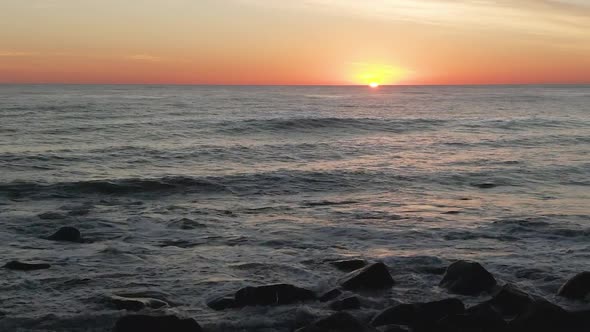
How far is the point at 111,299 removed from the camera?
8609mm

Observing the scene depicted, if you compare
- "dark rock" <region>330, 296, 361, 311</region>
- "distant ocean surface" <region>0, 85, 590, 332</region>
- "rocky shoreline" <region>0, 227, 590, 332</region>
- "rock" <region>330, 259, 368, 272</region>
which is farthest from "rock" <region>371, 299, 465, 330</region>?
"rock" <region>330, 259, 368, 272</region>

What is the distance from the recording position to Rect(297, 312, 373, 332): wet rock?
23.4ft

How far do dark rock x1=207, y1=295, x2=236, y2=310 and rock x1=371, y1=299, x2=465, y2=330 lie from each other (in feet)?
7.02

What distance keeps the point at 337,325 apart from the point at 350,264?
134 inches

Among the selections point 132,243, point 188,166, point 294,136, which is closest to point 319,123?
point 294,136

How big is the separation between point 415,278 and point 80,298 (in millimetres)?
5485

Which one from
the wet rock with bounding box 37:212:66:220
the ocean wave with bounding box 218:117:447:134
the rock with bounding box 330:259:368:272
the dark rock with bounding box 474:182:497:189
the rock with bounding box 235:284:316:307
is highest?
the ocean wave with bounding box 218:117:447:134

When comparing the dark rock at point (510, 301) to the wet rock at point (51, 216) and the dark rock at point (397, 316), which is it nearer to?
the dark rock at point (397, 316)

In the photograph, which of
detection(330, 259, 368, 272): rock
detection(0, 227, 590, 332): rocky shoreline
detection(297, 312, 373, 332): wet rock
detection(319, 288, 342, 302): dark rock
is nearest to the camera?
detection(297, 312, 373, 332): wet rock

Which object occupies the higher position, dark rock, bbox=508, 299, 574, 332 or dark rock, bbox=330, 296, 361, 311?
dark rock, bbox=508, 299, 574, 332

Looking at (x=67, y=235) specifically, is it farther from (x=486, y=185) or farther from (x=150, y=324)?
(x=486, y=185)

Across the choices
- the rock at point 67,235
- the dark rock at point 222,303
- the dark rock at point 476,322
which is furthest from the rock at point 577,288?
the rock at point 67,235

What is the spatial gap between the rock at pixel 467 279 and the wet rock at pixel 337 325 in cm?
257

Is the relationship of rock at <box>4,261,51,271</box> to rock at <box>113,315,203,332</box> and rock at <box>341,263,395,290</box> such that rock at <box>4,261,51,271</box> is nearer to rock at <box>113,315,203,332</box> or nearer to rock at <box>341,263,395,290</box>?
rock at <box>113,315,203,332</box>
